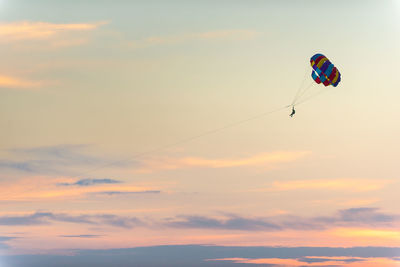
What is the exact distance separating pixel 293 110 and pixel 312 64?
26.0 ft

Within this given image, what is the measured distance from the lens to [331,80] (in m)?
188

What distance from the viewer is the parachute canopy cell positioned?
616 ft

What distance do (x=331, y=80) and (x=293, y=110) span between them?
293 inches

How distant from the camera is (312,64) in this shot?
18962 cm

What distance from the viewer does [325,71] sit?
188 m

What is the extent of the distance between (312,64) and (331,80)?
4.11 m

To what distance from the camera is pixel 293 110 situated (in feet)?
618

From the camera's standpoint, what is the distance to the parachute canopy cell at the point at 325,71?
188 m
